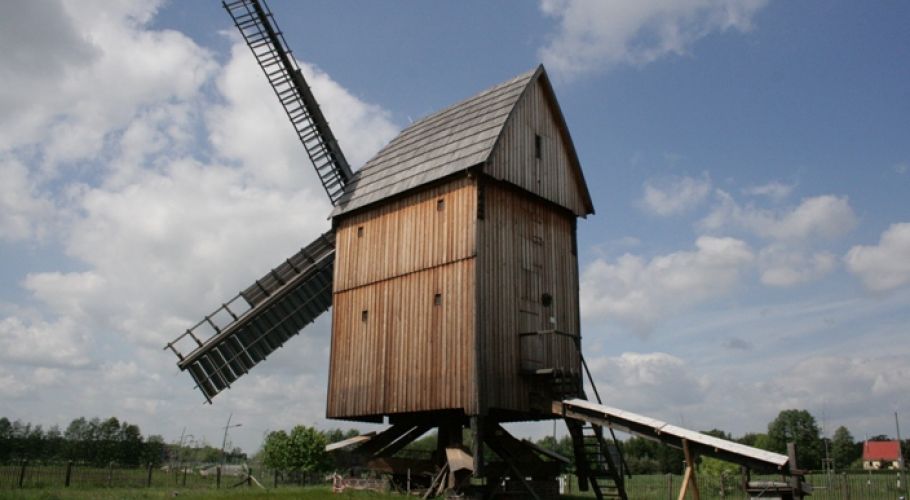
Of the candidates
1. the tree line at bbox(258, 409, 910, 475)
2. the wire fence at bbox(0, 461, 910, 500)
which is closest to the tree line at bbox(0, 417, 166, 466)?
the tree line at bbox(258, 409, 910, 475)

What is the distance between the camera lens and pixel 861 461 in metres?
97.9

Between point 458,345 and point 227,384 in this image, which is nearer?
point 458,345

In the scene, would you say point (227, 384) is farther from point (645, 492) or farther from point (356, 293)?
point (645, 492)

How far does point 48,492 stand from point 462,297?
1285 cm

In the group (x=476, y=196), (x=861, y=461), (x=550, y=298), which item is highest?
(x=476, y=196)

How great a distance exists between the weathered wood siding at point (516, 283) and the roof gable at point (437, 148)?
1256 millimetres

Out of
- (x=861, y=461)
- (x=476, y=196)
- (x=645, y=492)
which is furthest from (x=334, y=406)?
(x=861, y=461)

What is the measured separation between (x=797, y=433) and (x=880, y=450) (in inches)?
→ 504

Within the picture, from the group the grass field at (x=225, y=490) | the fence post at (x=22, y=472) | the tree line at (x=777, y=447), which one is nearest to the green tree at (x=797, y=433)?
the tree line at (x=777, y=447)

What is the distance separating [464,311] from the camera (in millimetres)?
16484

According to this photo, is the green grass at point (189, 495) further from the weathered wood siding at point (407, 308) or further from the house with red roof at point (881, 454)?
the house with red roof at point (881, 454)

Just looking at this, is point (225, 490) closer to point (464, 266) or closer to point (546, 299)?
point (464, 266)

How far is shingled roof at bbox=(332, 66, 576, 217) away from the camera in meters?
17.9

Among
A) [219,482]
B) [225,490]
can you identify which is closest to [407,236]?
[225,490]
